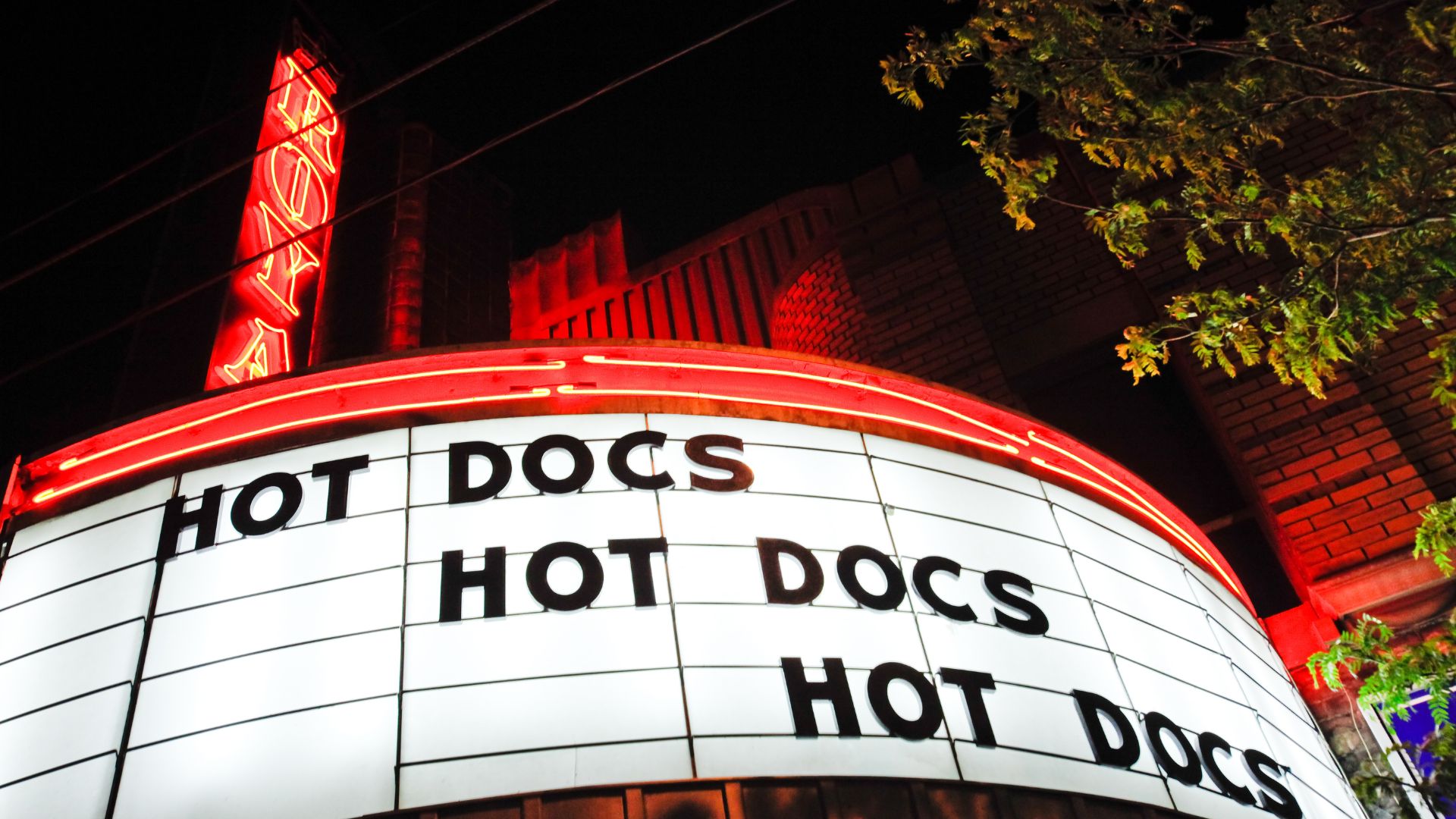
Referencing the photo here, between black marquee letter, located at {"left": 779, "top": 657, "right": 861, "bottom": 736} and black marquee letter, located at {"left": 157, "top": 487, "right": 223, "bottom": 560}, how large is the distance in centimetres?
329

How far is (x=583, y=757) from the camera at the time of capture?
5316 mm

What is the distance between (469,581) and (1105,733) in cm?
368

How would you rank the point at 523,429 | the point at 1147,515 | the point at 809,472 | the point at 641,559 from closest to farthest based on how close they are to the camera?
the point at 641,559 → the point at 523,429 → the point at 809,472 → the point at 1147,515

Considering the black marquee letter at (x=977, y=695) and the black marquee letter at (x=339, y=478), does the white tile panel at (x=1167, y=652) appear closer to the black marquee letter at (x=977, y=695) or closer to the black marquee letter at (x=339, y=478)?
the black marquee letter at (x=977, y=695)

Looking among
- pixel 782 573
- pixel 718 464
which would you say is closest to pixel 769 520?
pixel 782 573

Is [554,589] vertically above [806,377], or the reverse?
[806,377]

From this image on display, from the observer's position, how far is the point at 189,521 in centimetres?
639

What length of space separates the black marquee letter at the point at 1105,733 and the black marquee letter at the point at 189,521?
501 centimetres

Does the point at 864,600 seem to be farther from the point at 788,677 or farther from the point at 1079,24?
the point at 1079,24

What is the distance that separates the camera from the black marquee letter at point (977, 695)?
5.96 meters

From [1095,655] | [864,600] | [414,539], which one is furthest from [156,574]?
[1095,655]

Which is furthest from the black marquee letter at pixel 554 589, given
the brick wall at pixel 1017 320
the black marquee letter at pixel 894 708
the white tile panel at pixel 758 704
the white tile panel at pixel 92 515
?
the brick wall at pixel 1017 320

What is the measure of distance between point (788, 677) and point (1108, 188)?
31.6ft

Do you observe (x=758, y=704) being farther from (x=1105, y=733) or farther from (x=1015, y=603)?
(x=1105, y=733)
